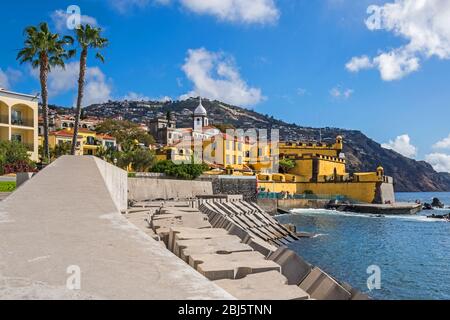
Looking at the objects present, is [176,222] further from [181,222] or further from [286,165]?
[286,165]

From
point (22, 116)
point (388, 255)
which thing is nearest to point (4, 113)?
point (22, 116)

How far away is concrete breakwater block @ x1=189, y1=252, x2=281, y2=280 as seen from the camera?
6195 mm

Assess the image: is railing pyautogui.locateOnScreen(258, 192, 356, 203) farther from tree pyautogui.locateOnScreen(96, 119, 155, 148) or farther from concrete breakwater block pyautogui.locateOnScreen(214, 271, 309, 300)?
concrete breakwater block pyautogui.locateOnScreen(214, 271, 309, 300)

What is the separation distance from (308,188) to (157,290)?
229ft

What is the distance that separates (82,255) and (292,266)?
5.23 meters

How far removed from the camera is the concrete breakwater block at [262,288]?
510cm

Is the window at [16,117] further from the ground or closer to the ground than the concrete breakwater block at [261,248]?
further from the ground

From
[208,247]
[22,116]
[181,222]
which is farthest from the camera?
[22,116]

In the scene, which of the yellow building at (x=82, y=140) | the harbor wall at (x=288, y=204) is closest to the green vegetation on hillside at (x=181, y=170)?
the harbor wall at (x=288, y=204)

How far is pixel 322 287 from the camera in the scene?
7.68 m

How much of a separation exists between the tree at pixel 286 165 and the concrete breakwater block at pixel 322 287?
216ft

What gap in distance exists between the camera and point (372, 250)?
27469 millimetres

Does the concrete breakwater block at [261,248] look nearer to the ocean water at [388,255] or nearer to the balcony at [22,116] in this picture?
the ocean water at [388,255]
